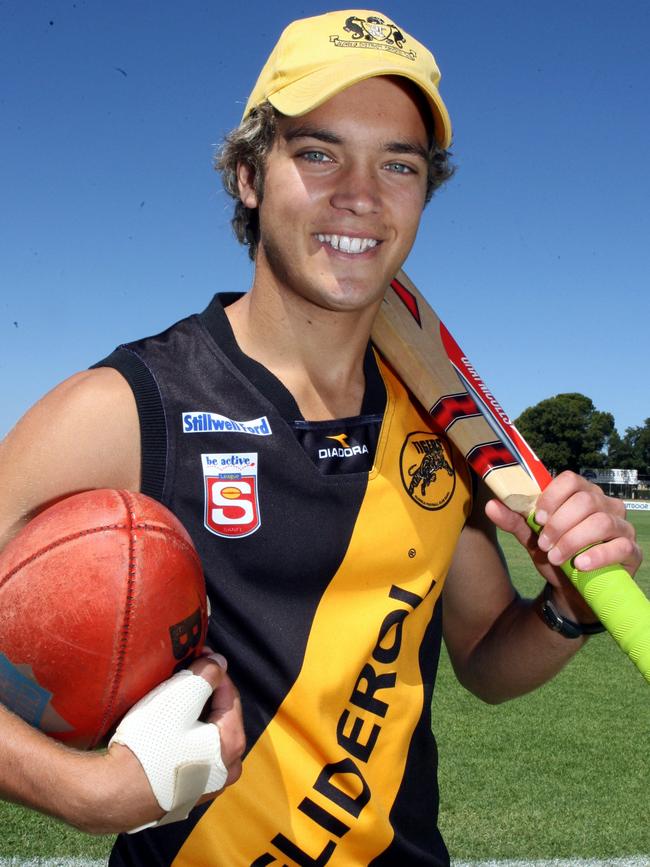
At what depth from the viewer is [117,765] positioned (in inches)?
52.4

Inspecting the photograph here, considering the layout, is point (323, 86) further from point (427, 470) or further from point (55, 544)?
point (55, 544)

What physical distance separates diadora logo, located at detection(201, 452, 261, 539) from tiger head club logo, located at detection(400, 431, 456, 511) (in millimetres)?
426

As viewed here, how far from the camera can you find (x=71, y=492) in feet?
5.42

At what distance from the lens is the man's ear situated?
2252 millimetres

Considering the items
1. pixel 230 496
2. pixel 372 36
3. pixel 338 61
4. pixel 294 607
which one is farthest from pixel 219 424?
pixel 372 36

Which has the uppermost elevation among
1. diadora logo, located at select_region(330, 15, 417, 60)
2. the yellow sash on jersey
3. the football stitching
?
diadora logo, located at select_region(330, 15, 417, 60)

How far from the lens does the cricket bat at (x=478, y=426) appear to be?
1.91 meters

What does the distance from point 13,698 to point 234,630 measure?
0.48 metres

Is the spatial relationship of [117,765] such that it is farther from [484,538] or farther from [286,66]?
[286,66]

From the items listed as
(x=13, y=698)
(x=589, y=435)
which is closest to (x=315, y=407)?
Result: (x=13, y=698)

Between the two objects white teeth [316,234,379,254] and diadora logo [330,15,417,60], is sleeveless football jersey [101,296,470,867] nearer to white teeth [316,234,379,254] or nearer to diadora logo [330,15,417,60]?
white teeth [316,234,379,254]

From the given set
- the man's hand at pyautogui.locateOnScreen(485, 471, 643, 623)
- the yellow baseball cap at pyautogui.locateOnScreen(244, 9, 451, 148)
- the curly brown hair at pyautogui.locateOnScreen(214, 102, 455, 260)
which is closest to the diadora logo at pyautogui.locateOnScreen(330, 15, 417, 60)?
the yellow baseball cap at pyautogui.locateOnScreen(244, 9, 451, 148)

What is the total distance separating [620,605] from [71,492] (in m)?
1.18

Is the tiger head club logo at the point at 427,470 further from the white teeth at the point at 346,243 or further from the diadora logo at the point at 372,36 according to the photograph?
the diadora logo at the point at 372,36
